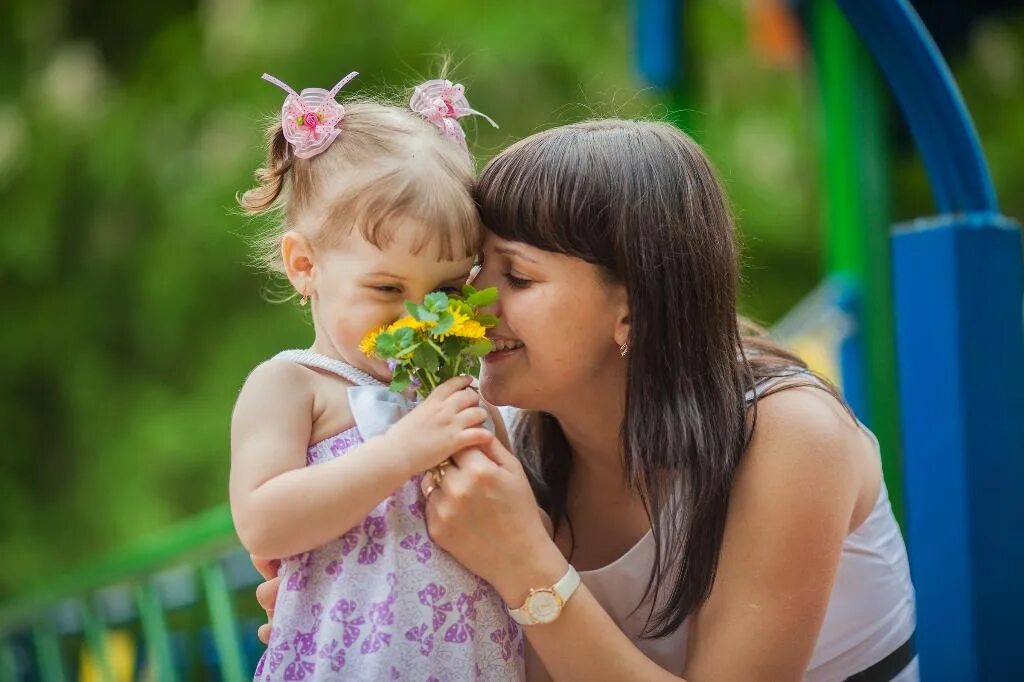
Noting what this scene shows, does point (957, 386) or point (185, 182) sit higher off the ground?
point (957, 386)

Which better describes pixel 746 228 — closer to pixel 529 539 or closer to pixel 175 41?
pixel 175 41

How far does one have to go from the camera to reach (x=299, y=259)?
2.07 meters

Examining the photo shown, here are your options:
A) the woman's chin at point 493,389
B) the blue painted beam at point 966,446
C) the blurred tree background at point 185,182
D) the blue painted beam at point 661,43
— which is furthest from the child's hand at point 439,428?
the blurred tree background at point 185,182

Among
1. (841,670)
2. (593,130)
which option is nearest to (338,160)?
(593,130)

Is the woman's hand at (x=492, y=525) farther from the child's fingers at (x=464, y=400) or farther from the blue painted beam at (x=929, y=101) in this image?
the blue painted beam at (x=929, y=101)

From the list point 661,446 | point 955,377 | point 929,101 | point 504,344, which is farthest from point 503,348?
point 929,101

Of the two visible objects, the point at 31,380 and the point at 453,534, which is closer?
the point at 453,534

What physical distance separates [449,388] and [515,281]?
0.32m

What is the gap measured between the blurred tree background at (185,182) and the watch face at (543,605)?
15.3 ft

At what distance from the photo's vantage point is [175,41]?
6.90 meters

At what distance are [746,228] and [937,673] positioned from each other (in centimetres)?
454

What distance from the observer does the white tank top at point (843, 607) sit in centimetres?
234

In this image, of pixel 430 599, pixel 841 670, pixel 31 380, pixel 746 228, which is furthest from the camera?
pixel 31 380

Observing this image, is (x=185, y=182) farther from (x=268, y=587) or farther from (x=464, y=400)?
(x=464, y=400)
